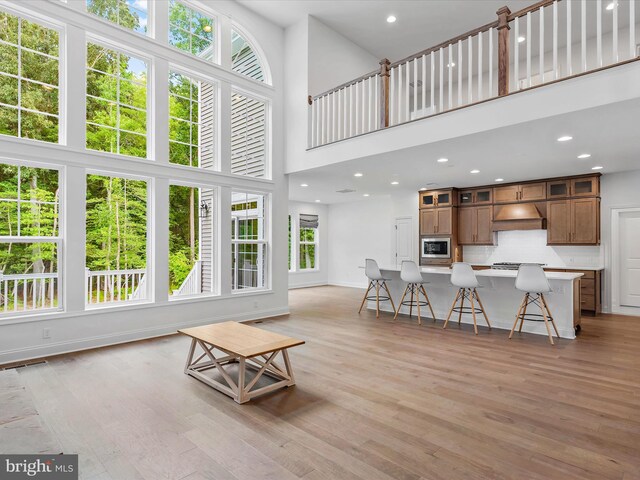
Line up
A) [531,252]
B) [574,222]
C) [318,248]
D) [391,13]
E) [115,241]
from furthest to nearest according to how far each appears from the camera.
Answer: [318,248] → [531,252] → [574,222] → [391,13] → [115,241]

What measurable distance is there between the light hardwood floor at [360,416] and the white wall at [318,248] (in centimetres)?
658

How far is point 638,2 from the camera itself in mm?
5750

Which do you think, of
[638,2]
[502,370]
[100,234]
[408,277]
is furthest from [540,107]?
[100,234]

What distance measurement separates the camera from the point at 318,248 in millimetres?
11805

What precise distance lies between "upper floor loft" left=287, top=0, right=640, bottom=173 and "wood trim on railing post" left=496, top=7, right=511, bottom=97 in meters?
0.01

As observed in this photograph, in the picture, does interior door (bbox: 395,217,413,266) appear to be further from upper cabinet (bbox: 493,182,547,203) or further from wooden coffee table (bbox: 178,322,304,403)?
wooden coffee table (bbox: 178,322,304,403)

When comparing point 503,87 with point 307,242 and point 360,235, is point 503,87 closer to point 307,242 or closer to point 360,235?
point 360,235

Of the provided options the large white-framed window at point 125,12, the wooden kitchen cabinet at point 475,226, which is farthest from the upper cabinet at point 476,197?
the large white-framed window at point 125,12

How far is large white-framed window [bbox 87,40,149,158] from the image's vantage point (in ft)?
16.3

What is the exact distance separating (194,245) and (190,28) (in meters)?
3.52

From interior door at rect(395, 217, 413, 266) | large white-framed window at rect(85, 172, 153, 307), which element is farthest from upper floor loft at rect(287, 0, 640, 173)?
interior door at rect(395, 217, 413, 266)

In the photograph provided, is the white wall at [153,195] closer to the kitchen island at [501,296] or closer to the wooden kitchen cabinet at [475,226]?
the kitchen island at [501,296]

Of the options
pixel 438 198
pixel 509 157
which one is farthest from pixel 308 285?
pixel 509 157

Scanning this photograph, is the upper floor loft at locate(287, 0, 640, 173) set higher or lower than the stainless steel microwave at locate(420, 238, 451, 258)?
higher
